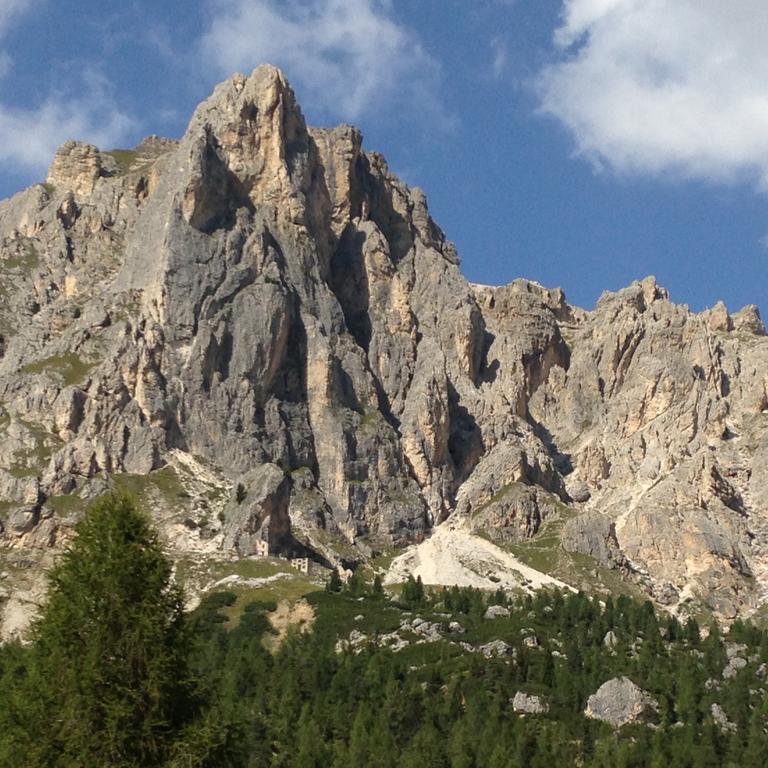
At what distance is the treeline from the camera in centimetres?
3222

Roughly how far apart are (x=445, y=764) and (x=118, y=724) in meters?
103

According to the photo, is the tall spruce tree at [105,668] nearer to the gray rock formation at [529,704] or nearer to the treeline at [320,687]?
the treeline at [320,687]

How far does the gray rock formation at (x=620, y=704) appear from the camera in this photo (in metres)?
Answer: 153

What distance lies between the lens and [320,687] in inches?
6422

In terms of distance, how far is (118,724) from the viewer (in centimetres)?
3173

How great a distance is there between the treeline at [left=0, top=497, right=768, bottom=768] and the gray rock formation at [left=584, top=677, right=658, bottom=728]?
220 centimetres

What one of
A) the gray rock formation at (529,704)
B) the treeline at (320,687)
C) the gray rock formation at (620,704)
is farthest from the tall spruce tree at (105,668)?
the gray rock formation at (529,704)

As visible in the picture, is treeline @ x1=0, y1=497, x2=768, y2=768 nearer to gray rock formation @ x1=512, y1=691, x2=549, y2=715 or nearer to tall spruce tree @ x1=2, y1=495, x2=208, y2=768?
tall spruce tree @ x1=2, y1=495, x2=208, y2=768

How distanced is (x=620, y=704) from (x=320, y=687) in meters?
36.9

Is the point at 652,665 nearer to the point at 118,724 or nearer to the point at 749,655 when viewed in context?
the point at 749,655

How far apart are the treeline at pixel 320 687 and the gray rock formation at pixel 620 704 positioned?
2.20m

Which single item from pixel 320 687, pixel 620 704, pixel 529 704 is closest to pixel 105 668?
pixel 529 704

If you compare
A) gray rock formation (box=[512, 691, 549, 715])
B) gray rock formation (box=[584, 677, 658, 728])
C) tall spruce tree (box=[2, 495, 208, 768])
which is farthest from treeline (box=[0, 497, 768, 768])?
gray rock formation (box=[584, 677, 658, 728])

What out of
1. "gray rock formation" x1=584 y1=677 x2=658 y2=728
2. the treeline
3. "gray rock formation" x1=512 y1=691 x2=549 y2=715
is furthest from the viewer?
"gray rock formation" x1=512 y1=691 x2=549 y2=715
